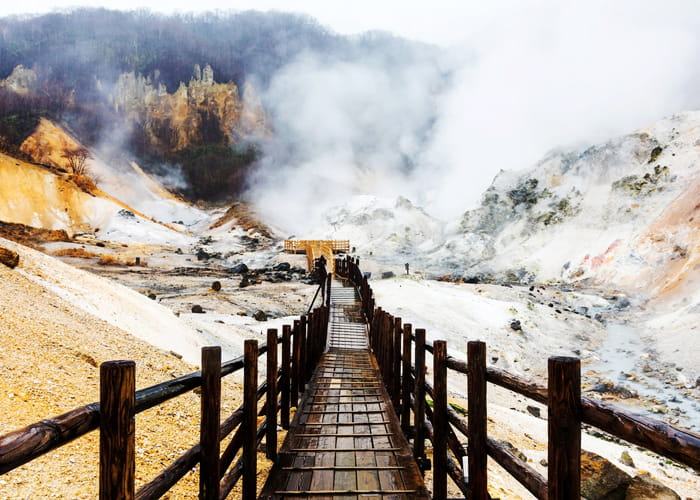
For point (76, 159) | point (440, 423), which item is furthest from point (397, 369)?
point (76, 159)

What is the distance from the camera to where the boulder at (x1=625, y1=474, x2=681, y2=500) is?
185 inches

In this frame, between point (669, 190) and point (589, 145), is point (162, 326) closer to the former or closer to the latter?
point (669, 190)

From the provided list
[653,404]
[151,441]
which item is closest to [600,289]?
[653,404]

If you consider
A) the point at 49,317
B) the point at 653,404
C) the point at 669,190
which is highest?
the point at 669,190

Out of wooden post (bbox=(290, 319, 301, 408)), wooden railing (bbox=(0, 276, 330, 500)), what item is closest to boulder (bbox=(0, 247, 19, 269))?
wooden post (bbox=(290, 319, 301, 408))

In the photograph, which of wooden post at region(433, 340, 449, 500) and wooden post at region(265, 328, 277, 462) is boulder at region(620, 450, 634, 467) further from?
wooden post at region(265, 328, 277, 462)

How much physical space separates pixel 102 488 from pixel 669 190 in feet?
143

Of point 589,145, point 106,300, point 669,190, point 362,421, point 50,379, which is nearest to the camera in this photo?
point 50,379

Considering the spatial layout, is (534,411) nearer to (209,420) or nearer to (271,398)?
(271,398)

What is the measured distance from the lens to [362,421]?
5184 millimetres

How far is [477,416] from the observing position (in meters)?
2.57

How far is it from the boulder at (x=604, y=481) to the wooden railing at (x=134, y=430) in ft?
12.4

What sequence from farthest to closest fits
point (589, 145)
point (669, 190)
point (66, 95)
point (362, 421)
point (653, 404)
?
point (66, 95) < point (589, 145) < point (669, 190) < point (653, 404) < point (362, 421)

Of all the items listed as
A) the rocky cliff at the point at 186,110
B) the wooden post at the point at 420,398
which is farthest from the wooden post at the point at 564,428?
the rocky cliff at the point at 186,110
